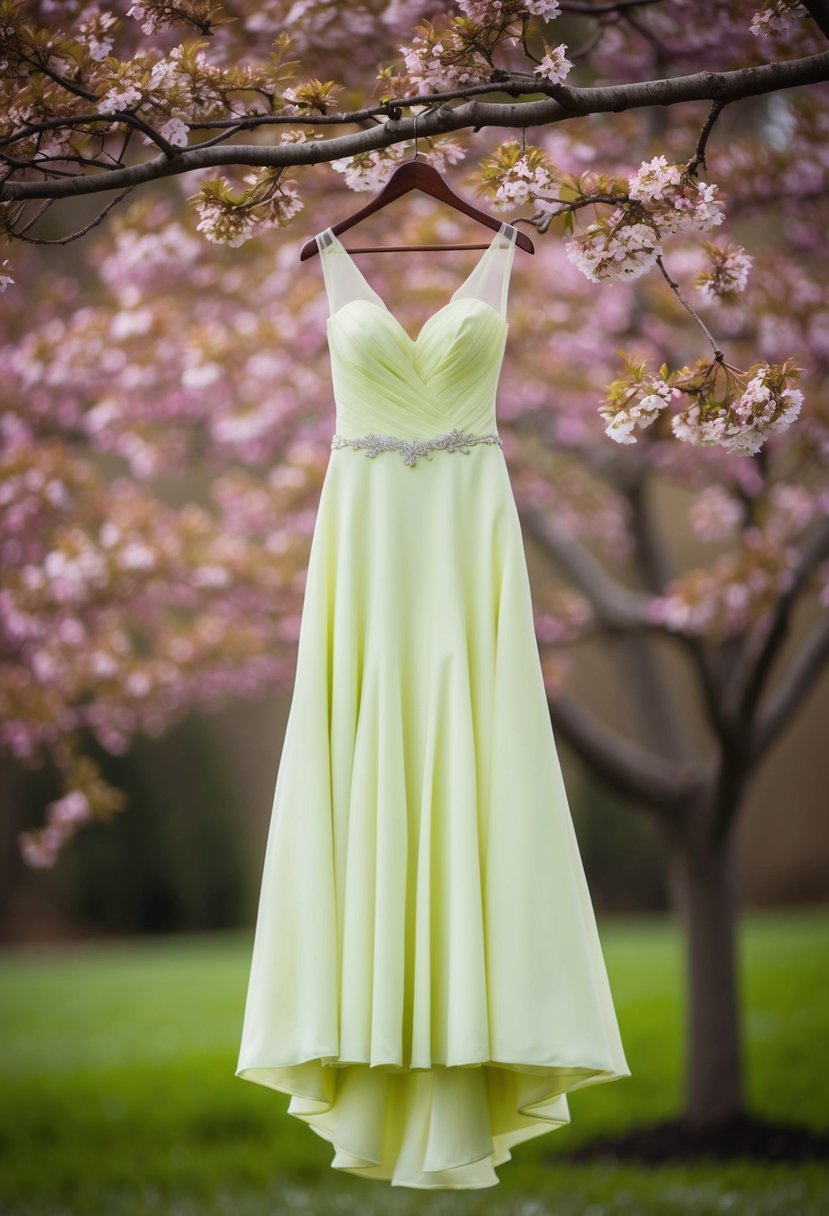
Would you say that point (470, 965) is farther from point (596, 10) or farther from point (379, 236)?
point (379, 236)

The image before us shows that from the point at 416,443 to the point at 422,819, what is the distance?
0.57 metres

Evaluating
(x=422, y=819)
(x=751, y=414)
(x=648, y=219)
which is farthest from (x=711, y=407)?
(x=422, y=819)

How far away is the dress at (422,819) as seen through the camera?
1696mm

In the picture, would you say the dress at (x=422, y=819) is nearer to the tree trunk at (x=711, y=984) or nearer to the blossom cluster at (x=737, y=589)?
the blossom cluster at (x=737, y=589)

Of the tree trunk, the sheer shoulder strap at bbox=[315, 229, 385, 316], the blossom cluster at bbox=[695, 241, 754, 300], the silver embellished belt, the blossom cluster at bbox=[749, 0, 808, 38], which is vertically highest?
Result: the blossom cluster at bbox=[749, 0, 808, 38]

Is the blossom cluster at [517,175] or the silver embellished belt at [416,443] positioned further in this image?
the silver embellished belt at [416,443]

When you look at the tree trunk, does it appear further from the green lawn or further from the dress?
the dress

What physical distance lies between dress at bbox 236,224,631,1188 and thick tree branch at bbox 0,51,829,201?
195 mm

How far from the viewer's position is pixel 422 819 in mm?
1774

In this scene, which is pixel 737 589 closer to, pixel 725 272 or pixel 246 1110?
pixel 725 272

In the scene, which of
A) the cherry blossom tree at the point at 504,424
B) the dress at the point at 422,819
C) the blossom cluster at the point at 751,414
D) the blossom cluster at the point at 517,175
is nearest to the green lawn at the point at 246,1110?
the cherry blossom tree at the point at 504,424

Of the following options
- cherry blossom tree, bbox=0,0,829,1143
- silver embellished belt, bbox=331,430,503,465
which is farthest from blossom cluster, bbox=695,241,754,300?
silver embellished belt, bbox=331,430,503,465

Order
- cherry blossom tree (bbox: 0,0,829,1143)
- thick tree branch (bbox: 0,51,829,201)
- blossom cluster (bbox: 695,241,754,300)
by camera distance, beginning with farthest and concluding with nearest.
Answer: cherry blossom tree (bbox: 0,0,829,1143) → blossom cluster (bbox: 695,241,754,300) → thick tree branch (bbox: 0,51,829,201)

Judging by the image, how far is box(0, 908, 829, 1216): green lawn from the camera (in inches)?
142
